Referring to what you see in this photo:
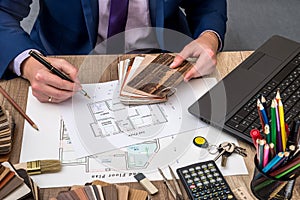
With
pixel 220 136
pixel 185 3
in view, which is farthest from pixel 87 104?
pixel 185 3

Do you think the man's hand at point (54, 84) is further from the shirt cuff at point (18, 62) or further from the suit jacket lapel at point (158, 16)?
the suit jacket lapel at point (158, 16)

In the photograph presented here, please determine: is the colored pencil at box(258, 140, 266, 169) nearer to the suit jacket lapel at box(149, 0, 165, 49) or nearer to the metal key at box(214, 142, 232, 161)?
the metal key at box(214, 142, 232, 161)

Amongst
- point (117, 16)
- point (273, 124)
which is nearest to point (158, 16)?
point (117, 16)

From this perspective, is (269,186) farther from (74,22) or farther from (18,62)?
(74,22)

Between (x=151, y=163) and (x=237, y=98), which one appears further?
(x=237, y=98)

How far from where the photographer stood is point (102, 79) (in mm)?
1094

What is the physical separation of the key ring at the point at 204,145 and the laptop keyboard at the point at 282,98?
53mm

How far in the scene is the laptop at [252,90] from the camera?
97 centimetres

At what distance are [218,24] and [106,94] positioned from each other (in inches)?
14.6

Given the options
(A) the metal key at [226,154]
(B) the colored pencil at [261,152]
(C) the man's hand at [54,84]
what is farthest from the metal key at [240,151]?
(C) the man's hand at [54,84]

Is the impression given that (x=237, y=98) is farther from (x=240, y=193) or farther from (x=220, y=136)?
(x=240, y=193)

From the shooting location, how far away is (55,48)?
136 centimetres

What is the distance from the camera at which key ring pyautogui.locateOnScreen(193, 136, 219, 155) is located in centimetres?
93

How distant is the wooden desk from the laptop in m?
0.03
